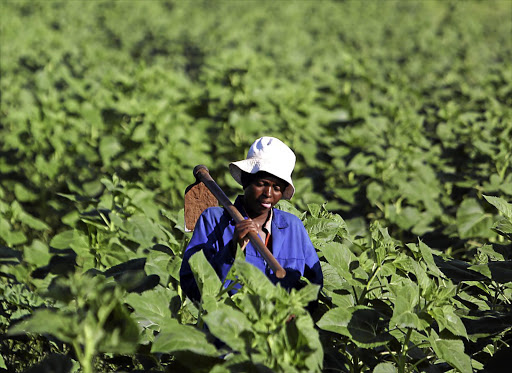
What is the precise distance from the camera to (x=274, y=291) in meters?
1.79

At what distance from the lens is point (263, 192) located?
2125mm

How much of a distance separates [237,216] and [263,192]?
0.14m

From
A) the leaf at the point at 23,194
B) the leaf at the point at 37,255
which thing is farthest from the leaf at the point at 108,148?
the leaf at the point at 37,255

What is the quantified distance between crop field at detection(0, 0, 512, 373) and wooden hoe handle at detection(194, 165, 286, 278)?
60 millimetres

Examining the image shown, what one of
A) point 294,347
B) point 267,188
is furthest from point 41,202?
point 294,347

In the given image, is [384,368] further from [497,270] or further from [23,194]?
[23,194]

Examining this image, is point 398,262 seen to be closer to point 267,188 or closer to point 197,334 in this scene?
point 267,188

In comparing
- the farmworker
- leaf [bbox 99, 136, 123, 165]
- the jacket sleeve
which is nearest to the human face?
the farmworker

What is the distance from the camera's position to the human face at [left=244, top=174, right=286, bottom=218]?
6.97 ft

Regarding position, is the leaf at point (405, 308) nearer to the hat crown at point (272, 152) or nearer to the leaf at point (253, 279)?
the leaf at point (253, 279)

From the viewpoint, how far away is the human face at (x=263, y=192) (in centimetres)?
212

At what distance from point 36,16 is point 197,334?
13.5 metres

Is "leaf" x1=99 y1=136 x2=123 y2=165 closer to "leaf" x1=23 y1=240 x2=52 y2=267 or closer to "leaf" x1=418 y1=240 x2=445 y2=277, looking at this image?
"leaf" x1=23 y1=240 x2=52 y2=267

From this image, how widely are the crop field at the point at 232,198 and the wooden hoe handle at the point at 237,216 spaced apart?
60 millimetres
